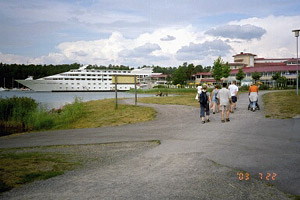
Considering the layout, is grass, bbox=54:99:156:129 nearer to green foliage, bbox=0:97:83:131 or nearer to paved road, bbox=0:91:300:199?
green foliage, bbox=0:97:83:131

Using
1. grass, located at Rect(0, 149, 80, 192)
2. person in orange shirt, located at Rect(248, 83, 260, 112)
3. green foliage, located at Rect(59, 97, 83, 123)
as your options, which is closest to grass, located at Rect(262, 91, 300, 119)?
person in orange shirt, located at Rect(248, 83, 260, 112)

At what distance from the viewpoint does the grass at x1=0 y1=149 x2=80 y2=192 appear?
5426mm

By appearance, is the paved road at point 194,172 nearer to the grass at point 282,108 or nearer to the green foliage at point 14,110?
the grass at point 282,108

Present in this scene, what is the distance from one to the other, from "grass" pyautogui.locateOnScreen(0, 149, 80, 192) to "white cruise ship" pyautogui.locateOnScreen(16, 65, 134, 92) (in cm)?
8992

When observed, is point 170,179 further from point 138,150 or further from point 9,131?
point 9,131

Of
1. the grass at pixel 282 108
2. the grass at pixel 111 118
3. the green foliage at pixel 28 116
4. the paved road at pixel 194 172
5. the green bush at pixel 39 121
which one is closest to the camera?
the paved road at pixel 194 172

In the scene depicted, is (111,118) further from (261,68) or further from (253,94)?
(261,68)

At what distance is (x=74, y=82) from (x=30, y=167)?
97.1m

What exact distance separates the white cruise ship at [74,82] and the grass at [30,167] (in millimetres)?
89919

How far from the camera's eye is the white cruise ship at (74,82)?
98.8 m

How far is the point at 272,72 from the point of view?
76000mm

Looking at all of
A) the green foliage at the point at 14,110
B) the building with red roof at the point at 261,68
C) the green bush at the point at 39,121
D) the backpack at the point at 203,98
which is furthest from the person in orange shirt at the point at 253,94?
the building with red roof at the point at 261,68
